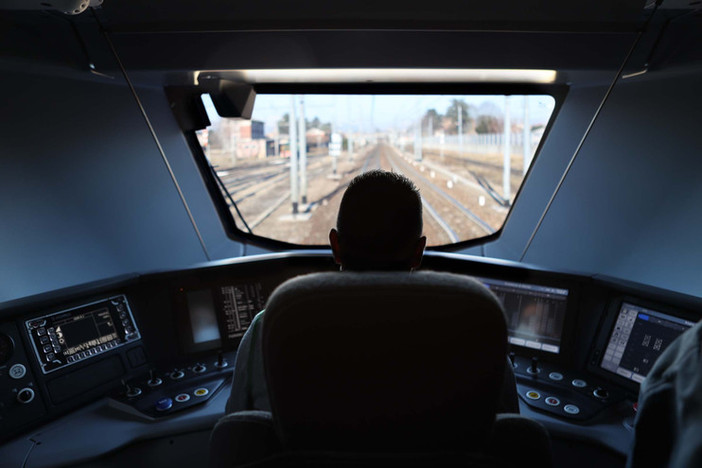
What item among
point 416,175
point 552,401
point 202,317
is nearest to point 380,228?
point 552,401

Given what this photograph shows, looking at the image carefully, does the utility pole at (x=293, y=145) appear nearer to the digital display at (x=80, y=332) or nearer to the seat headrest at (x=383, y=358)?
the digital display at (x=80, y=332)

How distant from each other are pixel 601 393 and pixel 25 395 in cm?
205

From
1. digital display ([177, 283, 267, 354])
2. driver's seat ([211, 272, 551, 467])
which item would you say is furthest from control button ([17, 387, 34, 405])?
driver's seat ([211, 272, 551, 467])

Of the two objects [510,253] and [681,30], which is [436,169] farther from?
[681,30]

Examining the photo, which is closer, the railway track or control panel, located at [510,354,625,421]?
control panel, located at [510,354,625,421]

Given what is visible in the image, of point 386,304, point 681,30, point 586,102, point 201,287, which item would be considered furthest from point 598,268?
point 386,304

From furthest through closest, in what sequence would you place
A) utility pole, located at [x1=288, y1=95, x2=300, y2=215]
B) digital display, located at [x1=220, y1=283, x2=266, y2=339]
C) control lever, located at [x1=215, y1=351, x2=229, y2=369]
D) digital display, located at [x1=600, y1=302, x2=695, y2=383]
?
utility pole, located at [x1=288, y1=95, x2=300, y2=215], digital display, located at [x1=220, y1=283, x2=266, y2=339], control lever, located at [x1=215, y1=351, x2=229, y2=369], digital display, located at [x1=600, y1=302, x2=695, y2=383]

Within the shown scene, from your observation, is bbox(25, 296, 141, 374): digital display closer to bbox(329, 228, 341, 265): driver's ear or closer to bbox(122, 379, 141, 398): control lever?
bbox(122, 379, 141, 398): control lever

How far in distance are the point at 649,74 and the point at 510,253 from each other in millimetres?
1328

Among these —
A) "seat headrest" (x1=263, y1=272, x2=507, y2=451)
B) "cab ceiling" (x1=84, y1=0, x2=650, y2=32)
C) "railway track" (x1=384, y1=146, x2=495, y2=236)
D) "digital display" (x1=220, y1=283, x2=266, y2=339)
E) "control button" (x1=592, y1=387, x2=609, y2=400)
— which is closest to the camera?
"seat headrest" (x1=263, y1=272, x2=507, y2=451)

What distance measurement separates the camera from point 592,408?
177 cm

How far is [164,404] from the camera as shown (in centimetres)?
186

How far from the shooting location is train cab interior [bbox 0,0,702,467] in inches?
67.0

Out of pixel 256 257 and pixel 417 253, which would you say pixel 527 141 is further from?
pixel 417 253
